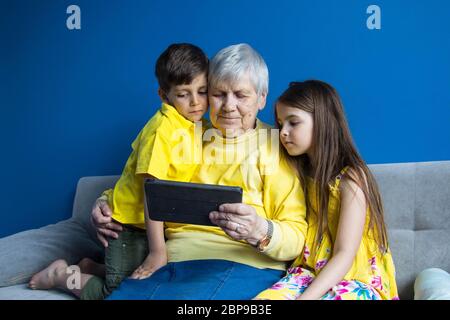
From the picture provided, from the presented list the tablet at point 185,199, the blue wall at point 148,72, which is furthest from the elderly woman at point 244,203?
the blue wall at point 148,72

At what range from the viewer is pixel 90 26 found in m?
2.20

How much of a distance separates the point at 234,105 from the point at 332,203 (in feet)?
1.30

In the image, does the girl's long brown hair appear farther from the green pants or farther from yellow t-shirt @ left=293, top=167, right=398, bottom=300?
the green pants

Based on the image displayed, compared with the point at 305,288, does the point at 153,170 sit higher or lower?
higher

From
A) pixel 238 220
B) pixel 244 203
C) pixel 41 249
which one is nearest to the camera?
pixel 238 220

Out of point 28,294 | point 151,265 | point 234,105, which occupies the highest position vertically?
point 234,105

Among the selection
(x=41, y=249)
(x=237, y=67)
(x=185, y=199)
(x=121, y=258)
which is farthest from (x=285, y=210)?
(x=41, y=249)

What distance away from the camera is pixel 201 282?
137 centimetres

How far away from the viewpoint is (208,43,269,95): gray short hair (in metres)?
1.52

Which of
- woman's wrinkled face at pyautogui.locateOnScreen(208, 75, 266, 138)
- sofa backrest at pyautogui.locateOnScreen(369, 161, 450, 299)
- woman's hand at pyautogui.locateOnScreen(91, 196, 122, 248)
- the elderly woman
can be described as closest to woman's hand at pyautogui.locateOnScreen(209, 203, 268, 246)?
the elderly woman

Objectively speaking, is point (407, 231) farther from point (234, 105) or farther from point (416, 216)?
point (234, 105)

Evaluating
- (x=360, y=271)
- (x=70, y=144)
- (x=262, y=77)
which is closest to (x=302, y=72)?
(x=262, y=77)

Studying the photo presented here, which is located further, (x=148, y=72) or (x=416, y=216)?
(x=148, y=72)

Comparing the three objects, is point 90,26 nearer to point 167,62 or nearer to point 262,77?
point 167,62
